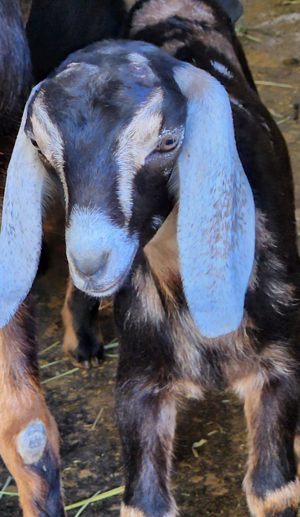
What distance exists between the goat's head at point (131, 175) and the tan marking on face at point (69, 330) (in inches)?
60.5

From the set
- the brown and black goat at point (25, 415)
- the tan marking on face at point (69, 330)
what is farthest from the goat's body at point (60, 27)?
the brown and black goat at point (25, 415)

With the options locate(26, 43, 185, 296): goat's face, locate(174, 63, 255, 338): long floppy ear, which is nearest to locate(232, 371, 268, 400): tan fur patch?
locate(174, 63, 255, 338): long floppy ear

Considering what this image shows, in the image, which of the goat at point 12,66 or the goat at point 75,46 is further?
the goat at point 75,46

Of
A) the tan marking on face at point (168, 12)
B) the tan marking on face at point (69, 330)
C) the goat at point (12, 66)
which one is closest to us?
the goat at point (12, 66)

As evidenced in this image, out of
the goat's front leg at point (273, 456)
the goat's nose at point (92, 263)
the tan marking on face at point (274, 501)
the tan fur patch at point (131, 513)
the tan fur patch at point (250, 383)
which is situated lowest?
the tan fur patch at point (131, 513)

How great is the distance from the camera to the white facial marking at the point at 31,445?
4043mm

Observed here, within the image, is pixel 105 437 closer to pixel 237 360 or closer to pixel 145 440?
pixel 145 440

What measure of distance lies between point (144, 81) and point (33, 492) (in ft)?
4.73

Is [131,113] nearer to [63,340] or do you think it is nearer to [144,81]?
[144,81]

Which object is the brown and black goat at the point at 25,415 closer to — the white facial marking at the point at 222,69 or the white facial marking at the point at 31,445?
the white facial marking at the point at 31,445

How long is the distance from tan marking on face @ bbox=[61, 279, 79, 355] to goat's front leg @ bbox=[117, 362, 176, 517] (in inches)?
42.7

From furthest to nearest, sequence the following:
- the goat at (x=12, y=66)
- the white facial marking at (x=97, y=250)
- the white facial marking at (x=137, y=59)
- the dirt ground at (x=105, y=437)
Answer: the dirt ground at (x=105, y=437) < the goat at (x=12, y=66) < the white facial marking at (x=137, y=59) < the white facial marking at (x=97, y=250)

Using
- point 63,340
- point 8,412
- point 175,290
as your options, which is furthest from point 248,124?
point 63,340

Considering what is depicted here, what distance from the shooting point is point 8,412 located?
4.10 meters
